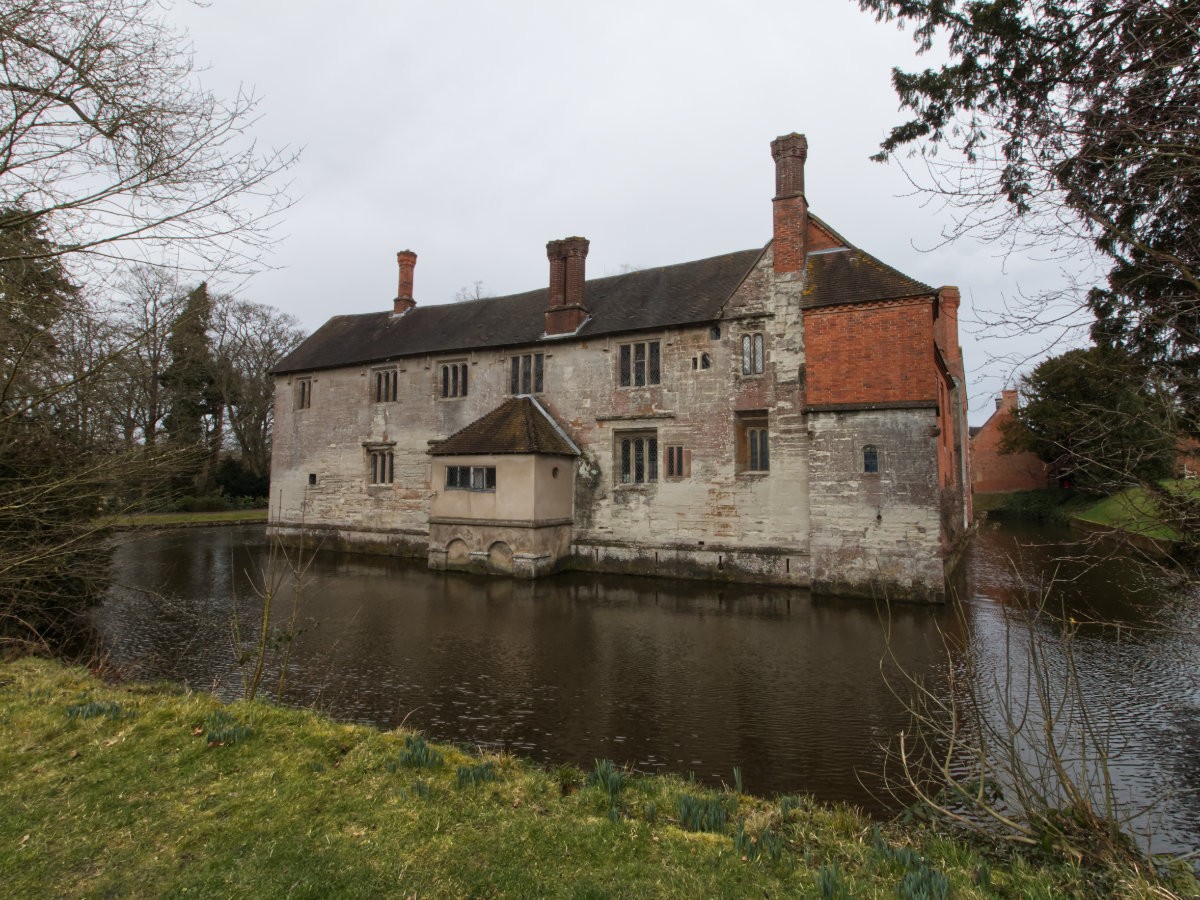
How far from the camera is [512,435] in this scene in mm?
19047

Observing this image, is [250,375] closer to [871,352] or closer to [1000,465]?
[871,352]

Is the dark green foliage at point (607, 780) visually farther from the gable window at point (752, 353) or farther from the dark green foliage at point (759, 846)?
the gable window at point (752, 353)

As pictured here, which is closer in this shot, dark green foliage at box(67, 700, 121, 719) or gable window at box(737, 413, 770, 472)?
dark green foliage at box(67, 700, 121, 719)

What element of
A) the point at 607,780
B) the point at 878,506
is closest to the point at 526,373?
the point at 878,506

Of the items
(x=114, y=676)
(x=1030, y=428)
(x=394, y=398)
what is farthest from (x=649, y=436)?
(x=1030, y=428)

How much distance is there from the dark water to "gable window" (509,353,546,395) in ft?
22.6

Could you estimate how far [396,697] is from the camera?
8383 mm

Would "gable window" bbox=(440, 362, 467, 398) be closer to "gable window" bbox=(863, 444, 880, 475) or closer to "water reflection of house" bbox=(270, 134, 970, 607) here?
"water reflection of house" bbox=(270, 134, 970, 607)

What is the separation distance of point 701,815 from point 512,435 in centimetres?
1533

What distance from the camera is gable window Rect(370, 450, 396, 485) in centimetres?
2394

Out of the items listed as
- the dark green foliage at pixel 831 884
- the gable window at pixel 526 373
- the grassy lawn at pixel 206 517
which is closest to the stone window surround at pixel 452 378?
the gable window at pixel 526 373

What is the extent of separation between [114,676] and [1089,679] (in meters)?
13.4

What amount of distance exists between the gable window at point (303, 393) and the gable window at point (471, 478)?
32.9 ft

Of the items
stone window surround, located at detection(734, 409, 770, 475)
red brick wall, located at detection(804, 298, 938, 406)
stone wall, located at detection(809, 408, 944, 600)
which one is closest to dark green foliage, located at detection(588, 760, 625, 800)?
stone wall, located at detection(809, 408, 944, 600)
